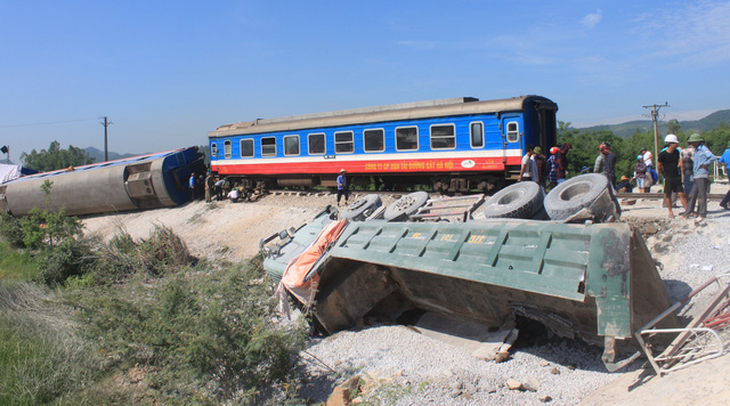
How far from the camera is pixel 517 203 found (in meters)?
6.18

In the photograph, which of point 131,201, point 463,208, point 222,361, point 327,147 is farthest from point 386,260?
point 131,201

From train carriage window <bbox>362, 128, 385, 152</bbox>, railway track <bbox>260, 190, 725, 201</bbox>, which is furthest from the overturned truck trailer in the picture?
train carriage window <bbox>362, 128, 385, 152</bbox>

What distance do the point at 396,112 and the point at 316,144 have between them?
9.90ft

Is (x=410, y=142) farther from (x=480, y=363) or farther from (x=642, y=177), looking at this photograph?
(x=480, y=363)

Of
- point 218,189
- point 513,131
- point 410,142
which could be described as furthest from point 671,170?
point 218,189

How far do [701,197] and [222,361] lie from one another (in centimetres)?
690

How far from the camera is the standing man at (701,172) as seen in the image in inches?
291

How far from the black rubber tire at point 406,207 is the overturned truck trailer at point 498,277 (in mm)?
484

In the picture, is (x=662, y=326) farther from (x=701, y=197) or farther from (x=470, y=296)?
(x=701, y=197)

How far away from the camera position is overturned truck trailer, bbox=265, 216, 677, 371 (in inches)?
155

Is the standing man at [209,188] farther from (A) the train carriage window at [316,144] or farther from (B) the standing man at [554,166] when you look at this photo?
(B) the standing man at [554,166]

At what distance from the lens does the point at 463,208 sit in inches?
262

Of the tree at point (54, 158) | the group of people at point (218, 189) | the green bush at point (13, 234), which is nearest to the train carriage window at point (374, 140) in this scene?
the group of people at point (218, 189)

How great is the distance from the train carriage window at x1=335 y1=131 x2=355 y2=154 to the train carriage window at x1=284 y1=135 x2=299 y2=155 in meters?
1.69
